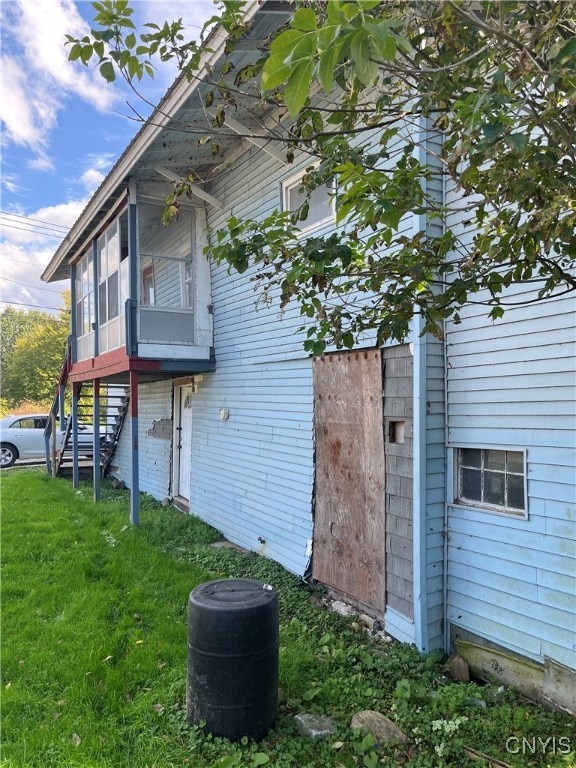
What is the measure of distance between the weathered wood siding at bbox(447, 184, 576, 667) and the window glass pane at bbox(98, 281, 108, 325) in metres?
6.79

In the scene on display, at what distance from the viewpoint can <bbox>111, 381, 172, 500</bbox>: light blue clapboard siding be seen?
1022 cm

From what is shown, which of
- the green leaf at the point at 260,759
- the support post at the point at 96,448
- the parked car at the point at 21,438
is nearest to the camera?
the green leaf at the point at 260,759

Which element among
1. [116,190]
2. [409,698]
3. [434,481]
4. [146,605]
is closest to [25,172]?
[116,190]

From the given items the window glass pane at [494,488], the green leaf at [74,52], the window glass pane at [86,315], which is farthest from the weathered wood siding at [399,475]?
the window glass pane at [86,315]

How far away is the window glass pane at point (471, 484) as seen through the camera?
12.9ft

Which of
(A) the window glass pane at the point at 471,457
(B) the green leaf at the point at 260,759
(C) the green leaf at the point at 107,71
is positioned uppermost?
(C) the green leaf at the point at 107,71

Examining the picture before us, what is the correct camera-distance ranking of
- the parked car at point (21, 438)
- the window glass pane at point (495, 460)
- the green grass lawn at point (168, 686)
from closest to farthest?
the green grass lawn at point (168, 686), the window glass pane at point (495, 460), the parked car at point (21, 438)

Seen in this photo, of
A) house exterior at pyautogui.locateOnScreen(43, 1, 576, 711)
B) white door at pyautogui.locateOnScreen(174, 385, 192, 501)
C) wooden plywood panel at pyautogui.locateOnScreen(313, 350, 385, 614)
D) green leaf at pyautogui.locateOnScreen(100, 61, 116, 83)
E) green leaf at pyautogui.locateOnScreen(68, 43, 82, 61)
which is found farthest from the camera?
white door at pyautogui.locateOnScreen(174, 385, 192, 501)

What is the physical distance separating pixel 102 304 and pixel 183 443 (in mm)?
2946

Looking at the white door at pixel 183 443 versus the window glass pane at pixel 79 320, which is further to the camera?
the window glass pane at pixel 79 320

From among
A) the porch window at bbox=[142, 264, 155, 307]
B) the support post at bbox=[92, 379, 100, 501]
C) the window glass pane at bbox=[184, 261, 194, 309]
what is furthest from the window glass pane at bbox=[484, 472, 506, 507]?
the porch window at bbox=[142, 264, 155, 307]

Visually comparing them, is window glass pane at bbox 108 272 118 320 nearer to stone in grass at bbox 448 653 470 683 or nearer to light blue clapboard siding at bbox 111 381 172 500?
light blue clapboard siding at bbox 111 381 172 500

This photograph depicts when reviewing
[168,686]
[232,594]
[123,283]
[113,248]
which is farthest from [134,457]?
[232,594]

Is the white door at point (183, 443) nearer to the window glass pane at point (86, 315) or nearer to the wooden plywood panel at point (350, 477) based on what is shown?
the window glass pane at point (86, 315)
